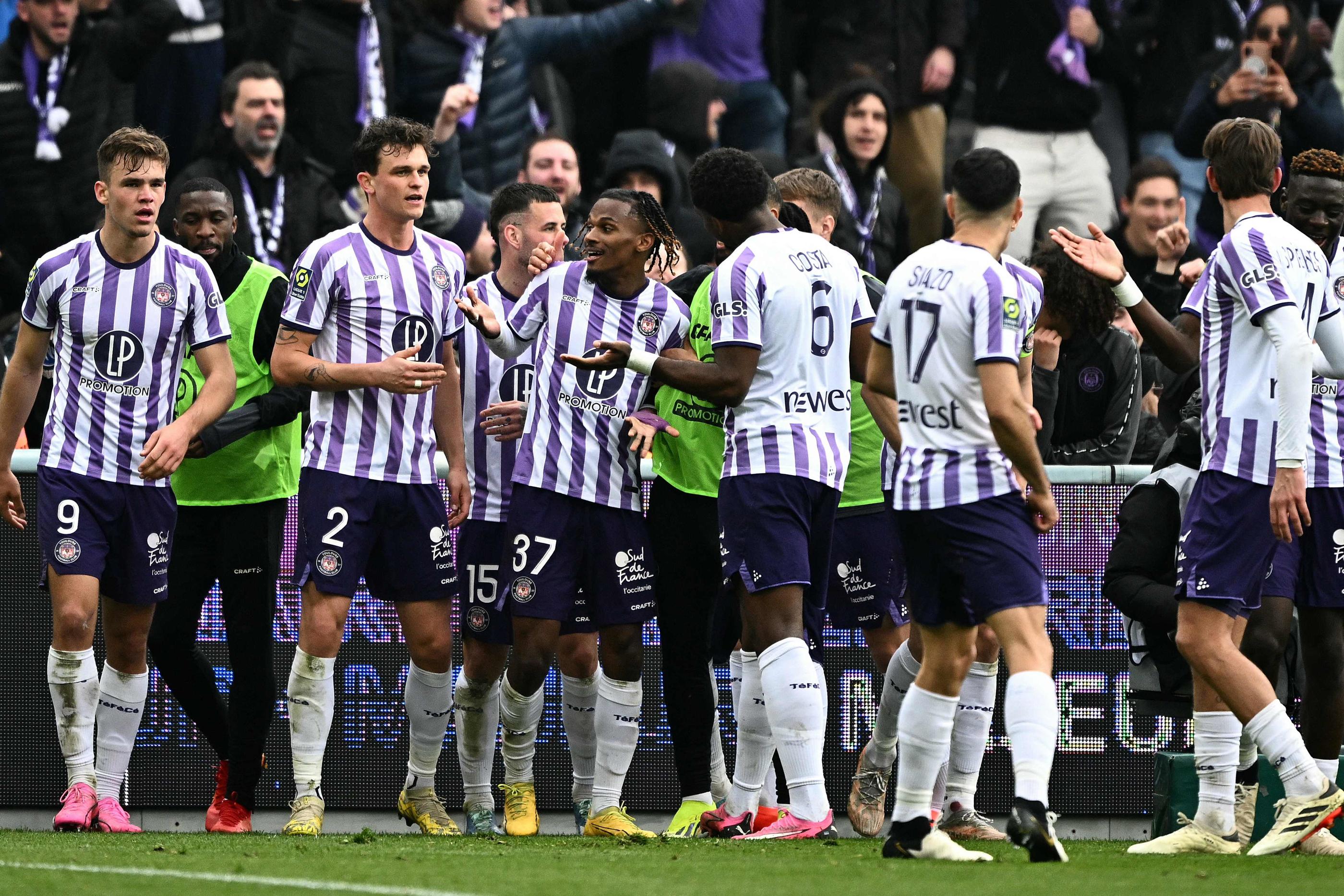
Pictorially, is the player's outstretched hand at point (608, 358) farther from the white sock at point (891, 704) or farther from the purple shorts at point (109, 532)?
the purple shorts at point (109, 532)

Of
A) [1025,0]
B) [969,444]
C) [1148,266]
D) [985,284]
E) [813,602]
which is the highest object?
[1025,0]

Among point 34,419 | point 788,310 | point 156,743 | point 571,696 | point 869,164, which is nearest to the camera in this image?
point 788,310

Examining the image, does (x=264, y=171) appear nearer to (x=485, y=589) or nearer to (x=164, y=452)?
(x=164, y=452)

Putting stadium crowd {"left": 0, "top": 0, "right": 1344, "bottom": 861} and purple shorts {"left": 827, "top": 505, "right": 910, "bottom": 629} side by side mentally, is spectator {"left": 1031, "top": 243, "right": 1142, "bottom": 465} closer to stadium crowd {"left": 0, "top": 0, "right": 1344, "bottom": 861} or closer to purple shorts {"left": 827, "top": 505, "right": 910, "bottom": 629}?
stadium crowd {"left": 0, "top": 0, "right": 1344, "bottom": 861}

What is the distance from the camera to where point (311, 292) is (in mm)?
7355

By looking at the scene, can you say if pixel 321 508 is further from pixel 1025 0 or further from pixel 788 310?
pixel 1025 0

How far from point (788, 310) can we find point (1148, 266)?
533 cm

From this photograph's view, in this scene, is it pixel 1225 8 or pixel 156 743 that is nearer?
pixel 156 743

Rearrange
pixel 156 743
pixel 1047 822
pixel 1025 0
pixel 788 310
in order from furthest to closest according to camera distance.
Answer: pixel 1025 0
pixel 156 743
pixel 788 310
pixel 1047 822

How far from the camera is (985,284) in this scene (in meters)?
5.72

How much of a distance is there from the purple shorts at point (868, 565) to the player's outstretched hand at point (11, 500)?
3.36 meters

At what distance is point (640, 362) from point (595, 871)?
202 cm

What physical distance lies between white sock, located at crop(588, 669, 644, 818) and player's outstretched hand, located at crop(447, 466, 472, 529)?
0.90m

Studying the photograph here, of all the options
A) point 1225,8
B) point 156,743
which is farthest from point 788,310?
point 1225,8
